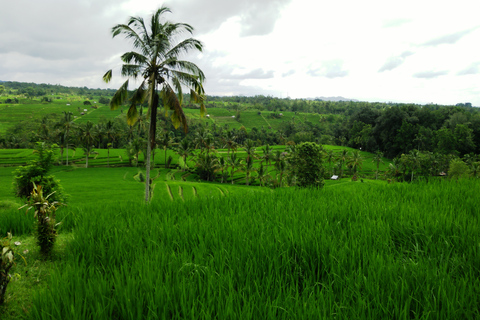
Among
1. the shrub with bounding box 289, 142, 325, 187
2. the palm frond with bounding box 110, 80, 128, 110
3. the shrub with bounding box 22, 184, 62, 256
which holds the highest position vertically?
the palm frond with bounding box 110, 80, 128, 110

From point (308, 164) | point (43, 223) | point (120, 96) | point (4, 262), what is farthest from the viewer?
point (308, 164)

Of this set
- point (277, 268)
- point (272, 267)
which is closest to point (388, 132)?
point (272, 267)

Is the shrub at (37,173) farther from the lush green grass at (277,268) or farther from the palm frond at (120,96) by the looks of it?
the lush green grass at (277,268)

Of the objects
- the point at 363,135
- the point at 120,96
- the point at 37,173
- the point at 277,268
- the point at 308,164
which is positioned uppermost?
the point at 120,96

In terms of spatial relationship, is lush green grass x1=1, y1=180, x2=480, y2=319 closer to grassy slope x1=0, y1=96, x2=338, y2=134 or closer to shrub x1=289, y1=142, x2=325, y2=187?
shrub x1=289, y1=142, x2=325, y2=187

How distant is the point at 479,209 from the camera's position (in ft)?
15.6

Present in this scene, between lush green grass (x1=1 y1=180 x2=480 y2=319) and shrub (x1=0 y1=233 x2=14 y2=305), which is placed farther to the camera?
shrub (x1=0 y1=233 x2=14 y2=305)

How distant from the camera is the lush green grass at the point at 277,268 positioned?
2.38 metres

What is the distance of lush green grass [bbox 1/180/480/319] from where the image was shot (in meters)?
2.38

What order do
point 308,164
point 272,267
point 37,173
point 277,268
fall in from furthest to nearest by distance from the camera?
1. point 308,164
2. point 37,173
3. point 272,267
4. point 277,268

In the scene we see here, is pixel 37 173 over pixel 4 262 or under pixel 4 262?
under

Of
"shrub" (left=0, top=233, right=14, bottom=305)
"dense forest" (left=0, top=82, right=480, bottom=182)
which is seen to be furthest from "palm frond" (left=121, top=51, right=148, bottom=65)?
"dense forest" (left=0, top=82, right=480, bottom=182)

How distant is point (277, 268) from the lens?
3.07m

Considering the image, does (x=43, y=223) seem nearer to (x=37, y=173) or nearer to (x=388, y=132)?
(x=37, y=173)
